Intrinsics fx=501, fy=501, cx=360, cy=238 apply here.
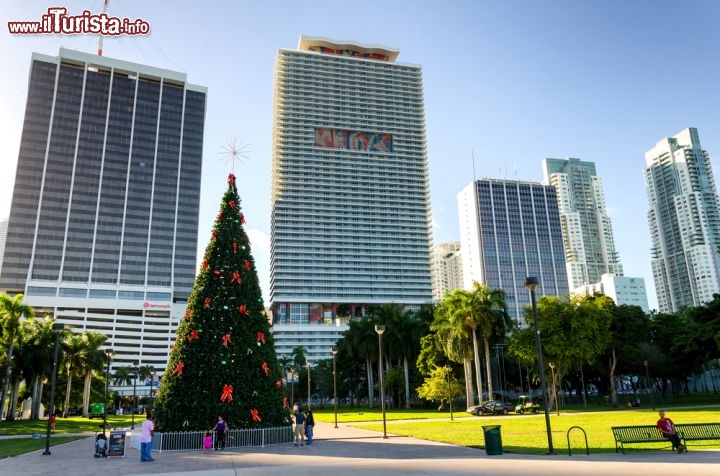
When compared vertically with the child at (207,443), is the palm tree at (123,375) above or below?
above

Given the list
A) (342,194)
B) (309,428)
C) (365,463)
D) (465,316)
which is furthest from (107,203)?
(365,463)

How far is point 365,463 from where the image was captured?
15.9 meters

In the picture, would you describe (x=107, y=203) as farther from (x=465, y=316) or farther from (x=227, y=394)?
(x=227, y=394)

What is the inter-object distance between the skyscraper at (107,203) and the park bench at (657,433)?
175 m

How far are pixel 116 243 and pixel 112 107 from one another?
163ft

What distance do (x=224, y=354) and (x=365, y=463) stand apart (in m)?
10.4

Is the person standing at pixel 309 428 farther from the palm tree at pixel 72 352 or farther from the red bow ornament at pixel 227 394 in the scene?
the palm tree at pixel 72 352

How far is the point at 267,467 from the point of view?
15.6 metres

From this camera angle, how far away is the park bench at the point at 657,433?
18.2m

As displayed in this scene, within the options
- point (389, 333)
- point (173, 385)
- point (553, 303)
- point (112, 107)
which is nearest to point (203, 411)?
point (173, 385)

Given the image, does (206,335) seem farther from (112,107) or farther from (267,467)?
(112,107)

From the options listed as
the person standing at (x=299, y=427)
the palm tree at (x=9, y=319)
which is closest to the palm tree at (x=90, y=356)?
the palm tree at (x=9, y=319)

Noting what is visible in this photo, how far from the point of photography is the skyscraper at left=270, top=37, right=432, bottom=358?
556ft

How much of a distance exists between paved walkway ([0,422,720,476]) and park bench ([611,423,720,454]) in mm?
1063
